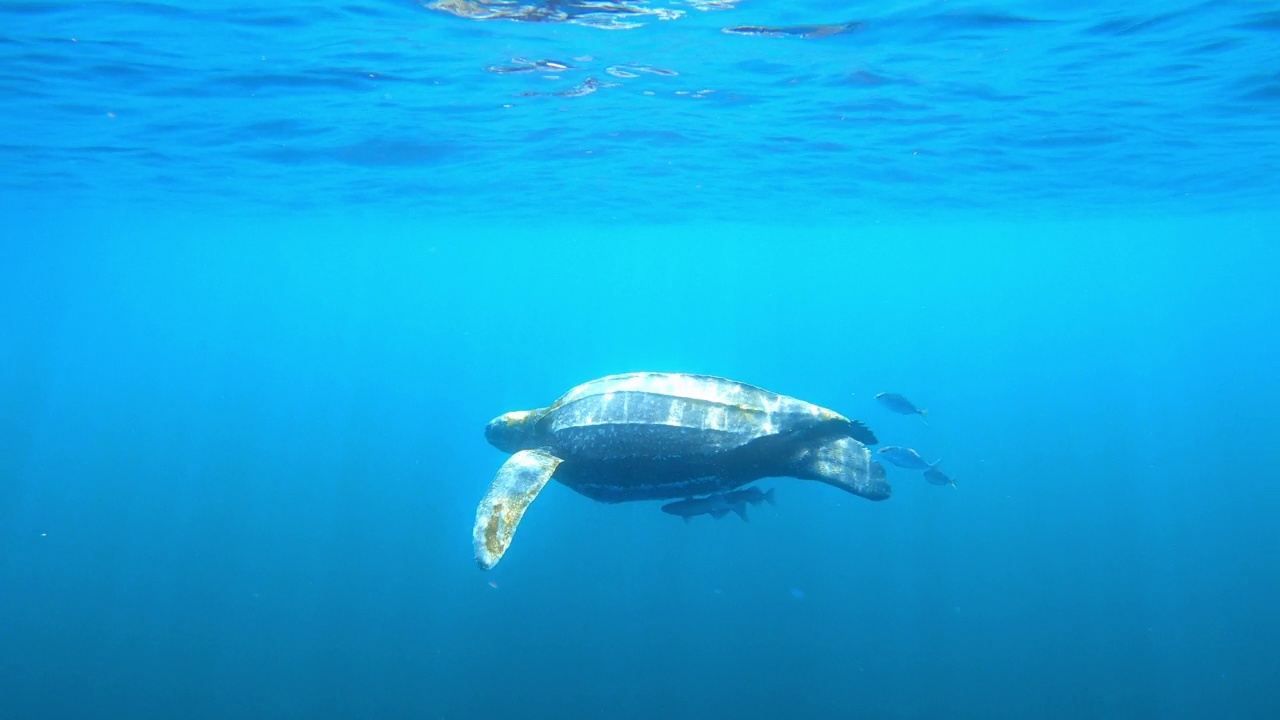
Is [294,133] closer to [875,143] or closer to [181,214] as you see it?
[875,143]

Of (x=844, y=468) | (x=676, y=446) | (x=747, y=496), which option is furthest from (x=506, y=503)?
(x=747, y=496)

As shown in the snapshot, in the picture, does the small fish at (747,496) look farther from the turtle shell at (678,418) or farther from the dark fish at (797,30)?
the dark fish at (797,30)

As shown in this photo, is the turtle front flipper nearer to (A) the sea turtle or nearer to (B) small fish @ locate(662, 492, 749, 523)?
(A) the sea turtle

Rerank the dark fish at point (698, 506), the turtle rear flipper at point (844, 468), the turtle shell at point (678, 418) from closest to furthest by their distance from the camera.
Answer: the turtle shell at point (678, 418) < the turtle rear flipper at point (844, 468) < the dark fish at point (698, 506)

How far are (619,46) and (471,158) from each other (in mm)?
10098

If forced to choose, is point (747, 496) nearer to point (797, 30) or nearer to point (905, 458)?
point (905, 458)

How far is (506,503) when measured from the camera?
240 inches

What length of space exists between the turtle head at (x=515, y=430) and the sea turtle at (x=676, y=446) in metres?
0.87

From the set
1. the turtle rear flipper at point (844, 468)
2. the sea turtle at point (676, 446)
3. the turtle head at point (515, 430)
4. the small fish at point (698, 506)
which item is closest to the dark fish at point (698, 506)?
the small fish at point (698, 506)

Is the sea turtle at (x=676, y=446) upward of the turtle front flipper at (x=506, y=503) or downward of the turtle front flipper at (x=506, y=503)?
upward

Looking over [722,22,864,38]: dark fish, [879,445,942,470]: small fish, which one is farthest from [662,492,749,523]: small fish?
[722,22,864,38]: dark fish

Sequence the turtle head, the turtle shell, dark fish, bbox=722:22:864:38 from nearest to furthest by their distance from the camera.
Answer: the turtle shell
the turtle head
dark fish, bbox=722:22:864:38

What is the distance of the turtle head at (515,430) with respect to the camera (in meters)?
7.60

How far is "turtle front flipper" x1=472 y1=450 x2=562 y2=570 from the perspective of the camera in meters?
5.72
